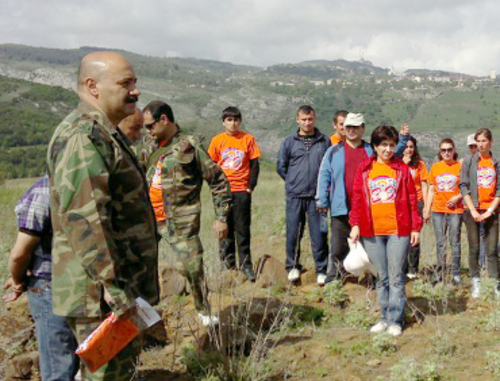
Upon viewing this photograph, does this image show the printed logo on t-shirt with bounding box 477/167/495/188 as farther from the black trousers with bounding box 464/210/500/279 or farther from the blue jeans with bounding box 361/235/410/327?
the blue jeans with bounding box 361/235/410/327

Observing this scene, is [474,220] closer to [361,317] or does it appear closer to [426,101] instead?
[361,317]

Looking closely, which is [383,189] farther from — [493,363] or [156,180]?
→ [156,180]

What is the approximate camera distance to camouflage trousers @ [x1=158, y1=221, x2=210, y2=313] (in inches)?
174

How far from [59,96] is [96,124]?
103484 millimetres

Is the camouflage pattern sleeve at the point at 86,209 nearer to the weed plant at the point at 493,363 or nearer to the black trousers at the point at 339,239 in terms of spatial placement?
the weed plant at the point at 493,363

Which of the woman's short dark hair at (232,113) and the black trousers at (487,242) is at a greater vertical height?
the woman's short dark hair at (232,113)

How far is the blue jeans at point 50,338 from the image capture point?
8.52 ft

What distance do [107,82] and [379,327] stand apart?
3.37m

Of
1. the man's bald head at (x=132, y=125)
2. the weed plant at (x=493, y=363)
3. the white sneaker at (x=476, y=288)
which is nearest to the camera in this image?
the weed plant at (x=493, y=363)

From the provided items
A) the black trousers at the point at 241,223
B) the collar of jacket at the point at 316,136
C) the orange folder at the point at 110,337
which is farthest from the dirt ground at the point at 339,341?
the collar of jacket at the point at 316,136

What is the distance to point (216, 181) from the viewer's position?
4574mm

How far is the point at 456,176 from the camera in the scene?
6.84m

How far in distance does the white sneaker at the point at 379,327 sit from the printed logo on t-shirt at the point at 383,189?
1065 mm

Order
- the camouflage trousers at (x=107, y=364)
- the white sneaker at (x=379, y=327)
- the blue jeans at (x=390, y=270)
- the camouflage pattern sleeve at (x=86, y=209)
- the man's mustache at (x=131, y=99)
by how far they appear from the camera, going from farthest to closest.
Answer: the white sneaker at (x=379, y=327), the blue jeans at (x=390, y=270), the man's mustache at (x=131, y=99), the camouflage trousers at (x=107, y=364), the camouflage pattern sleeve at (x=86, y=209)
